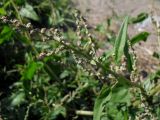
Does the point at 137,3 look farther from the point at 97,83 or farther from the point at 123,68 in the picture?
the point at 123,68

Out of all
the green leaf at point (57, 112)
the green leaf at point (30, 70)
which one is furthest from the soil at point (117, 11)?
the green leaf at point (30, 70)

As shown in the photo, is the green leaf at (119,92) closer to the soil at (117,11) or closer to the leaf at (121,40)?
the leaf at (121,40)

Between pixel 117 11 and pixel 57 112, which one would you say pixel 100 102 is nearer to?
pixel 57 112

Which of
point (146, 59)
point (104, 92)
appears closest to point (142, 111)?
point (104, 92)

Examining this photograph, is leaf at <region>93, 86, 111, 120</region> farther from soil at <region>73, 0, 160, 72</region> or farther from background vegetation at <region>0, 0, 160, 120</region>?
soil at <region>73, 0, 160, 72</region>

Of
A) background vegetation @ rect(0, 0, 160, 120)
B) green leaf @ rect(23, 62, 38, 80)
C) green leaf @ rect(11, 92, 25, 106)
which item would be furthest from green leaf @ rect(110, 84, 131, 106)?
green leaf @ rect(11, 92, 25, 106)

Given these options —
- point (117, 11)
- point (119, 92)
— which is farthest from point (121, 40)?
point (117, 11)
